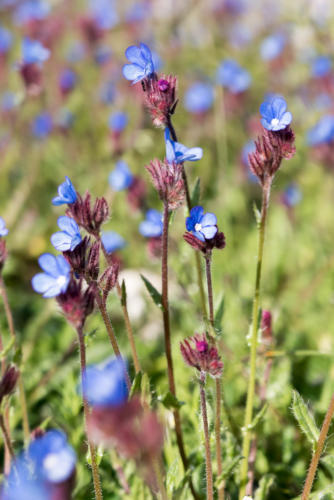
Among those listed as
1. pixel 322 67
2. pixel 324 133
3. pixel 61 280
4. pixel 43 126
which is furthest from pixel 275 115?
pixel 43 126

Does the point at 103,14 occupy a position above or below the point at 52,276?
above

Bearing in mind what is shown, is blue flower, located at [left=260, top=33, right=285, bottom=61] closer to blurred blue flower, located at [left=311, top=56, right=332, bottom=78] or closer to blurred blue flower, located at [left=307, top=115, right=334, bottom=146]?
blurred blue flower, located at [left=311, top=56, right=332, bottom=78]

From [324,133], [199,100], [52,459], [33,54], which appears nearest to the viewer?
[52,459]

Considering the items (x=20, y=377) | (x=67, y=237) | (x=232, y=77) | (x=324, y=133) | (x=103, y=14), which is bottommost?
(x=20, y=377)

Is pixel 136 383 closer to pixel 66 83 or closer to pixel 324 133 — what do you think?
pixel 324 133

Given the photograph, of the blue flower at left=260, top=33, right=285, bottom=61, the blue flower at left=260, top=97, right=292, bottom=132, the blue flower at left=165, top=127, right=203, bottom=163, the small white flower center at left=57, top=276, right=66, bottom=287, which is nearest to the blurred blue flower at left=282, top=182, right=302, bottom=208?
the blue flower at left=260, top=33, right=285, bottom=61

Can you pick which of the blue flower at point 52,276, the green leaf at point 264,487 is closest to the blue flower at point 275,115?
the blue flower at point 52,276

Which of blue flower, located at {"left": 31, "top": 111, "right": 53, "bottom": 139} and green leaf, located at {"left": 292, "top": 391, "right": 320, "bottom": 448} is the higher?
blue flower, located at {"left": 31, "top": 111, "right": 53, "bottom": 139}
